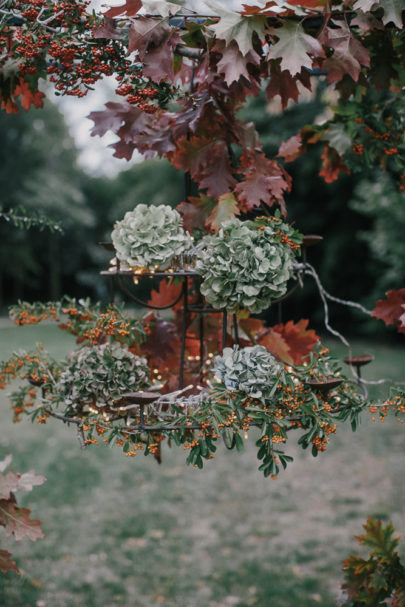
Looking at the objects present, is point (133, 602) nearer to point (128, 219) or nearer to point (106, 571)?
point (106, 571)

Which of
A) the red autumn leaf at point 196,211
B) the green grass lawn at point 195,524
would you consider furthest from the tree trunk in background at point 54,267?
the red autumn leaf at point 196,211

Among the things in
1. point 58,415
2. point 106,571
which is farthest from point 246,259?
point 106,571

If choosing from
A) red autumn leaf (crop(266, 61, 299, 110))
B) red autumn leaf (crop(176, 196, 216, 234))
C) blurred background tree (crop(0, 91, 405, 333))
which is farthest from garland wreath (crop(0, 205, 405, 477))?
blurred background tree (crop(0, 91, 405, 333))

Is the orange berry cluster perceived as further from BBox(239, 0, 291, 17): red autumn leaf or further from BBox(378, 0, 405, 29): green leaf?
BBox(378, 0, 405, 29): green leaf

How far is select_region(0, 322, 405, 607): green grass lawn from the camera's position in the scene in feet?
11.4

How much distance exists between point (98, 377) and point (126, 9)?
1.00m

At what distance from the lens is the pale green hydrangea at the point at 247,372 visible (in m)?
1.47

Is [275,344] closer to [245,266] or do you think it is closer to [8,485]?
[245,266]

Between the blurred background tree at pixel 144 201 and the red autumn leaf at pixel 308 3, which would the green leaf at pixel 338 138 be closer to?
the red autumn leaf at pixel 308 3

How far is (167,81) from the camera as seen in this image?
1.51m

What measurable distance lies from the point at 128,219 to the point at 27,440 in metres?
5.29

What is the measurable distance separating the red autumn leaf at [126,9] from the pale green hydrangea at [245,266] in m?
0.59

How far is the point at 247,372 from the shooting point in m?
1.48

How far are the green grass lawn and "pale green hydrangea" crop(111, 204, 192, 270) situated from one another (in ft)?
6.62
